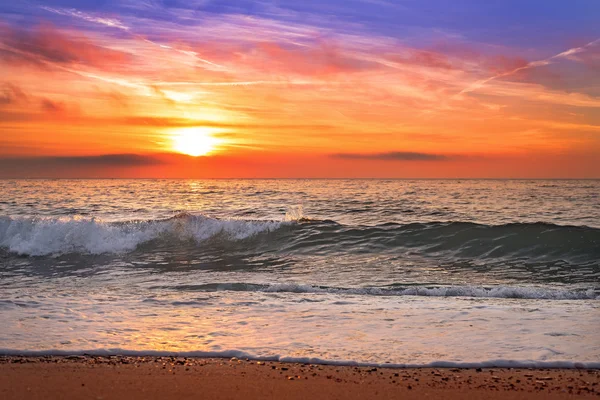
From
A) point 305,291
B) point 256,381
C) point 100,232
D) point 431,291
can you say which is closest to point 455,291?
point 431,291

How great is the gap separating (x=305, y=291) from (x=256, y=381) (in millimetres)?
4749

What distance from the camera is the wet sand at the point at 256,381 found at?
4.41 metres

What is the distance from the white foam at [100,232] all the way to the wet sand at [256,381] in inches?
471

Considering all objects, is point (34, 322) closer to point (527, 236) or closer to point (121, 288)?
point (121, 288)

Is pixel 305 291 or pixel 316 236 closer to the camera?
pixel 305 291

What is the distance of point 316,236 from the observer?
17.9 meters

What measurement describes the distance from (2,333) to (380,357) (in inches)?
166

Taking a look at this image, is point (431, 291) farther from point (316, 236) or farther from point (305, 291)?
point (316, 236)

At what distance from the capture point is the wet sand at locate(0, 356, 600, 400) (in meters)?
4.41

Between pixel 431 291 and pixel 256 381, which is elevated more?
pixel 256 381

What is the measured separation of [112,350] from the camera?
563 centimetres

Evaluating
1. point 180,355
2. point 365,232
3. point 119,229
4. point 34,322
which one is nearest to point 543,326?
point 180,355

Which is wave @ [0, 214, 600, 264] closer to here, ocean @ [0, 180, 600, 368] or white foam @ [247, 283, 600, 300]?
ocean @ [0, 180, 600, 368]

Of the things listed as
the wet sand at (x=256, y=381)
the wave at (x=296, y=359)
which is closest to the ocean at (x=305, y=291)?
the wave at (x=296, y=359)
